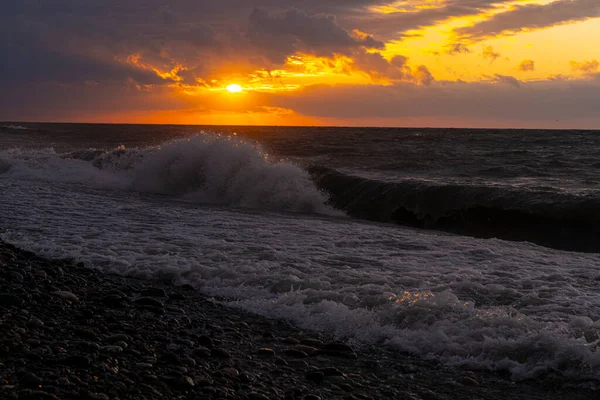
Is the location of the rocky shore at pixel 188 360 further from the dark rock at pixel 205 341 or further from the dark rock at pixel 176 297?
the dark rock at pixel 176 297

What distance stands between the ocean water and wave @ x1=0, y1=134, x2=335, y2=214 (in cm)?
7

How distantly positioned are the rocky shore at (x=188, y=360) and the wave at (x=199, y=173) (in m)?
9.40

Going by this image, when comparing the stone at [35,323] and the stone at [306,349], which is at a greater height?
the stone at [35,323]

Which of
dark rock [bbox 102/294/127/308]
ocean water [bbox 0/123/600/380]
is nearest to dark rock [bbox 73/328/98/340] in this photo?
dark rock [bbox 102/294/127/308]

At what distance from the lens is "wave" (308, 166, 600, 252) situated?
452 inches

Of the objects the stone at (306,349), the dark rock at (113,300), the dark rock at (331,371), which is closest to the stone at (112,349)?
the dark rock at (113,300)

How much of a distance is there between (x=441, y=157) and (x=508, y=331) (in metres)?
20.3

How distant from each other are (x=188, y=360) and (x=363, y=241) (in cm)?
554

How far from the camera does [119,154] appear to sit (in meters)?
23.3

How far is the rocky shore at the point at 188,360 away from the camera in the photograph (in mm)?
3734

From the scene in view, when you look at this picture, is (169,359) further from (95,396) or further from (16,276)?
(16,276)

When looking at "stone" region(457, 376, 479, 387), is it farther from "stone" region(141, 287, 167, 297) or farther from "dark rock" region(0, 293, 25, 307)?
"dark rock" region(0, 293, 25, 307)

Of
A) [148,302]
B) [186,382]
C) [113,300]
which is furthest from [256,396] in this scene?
[113,300]

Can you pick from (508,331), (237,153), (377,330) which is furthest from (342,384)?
(237,153)
